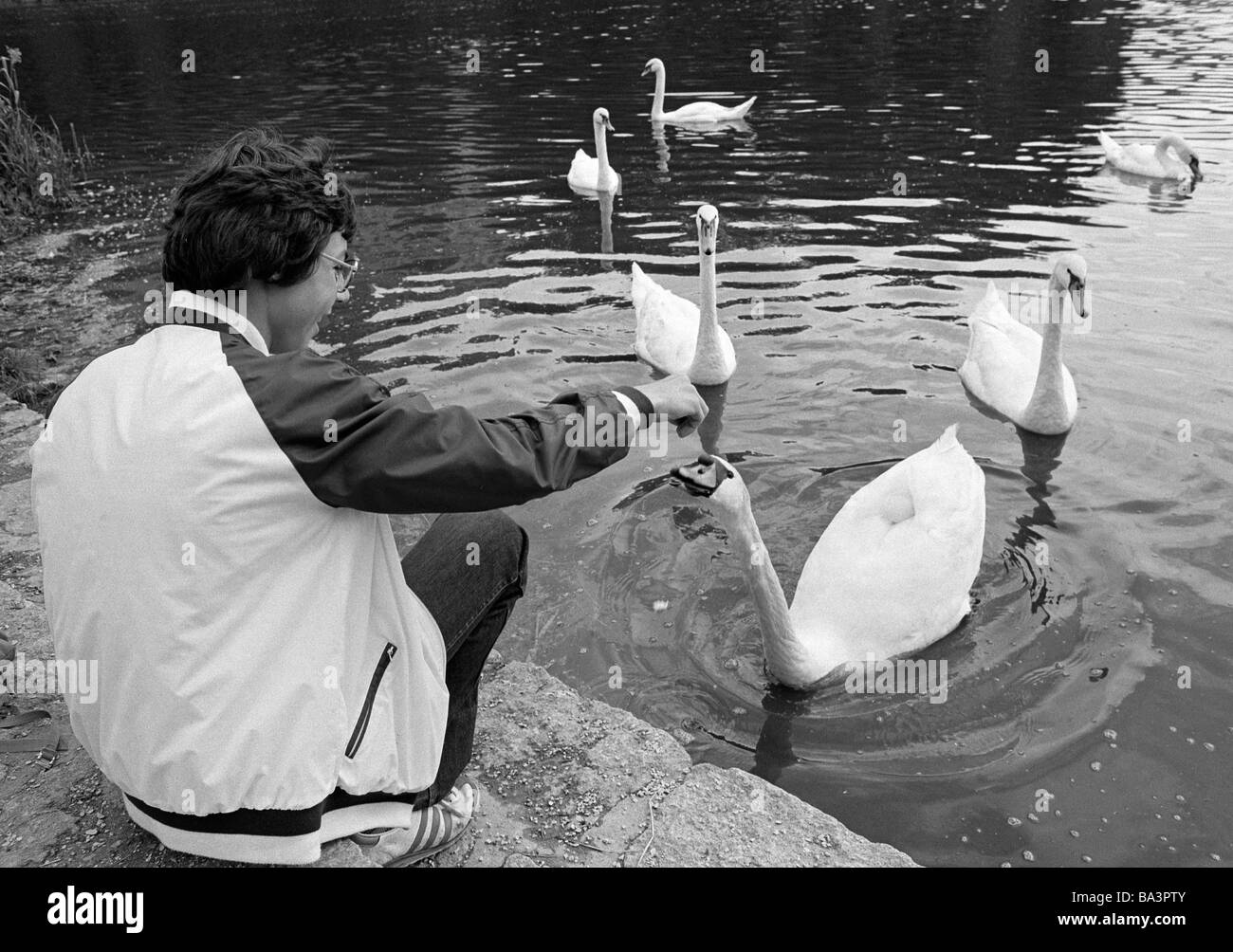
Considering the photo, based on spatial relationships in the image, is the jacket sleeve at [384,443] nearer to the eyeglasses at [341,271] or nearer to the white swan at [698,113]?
the eyeglasses at [341,271]

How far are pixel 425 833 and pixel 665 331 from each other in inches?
248

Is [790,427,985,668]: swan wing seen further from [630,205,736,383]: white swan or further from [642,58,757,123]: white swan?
[642,58,757,123]: white swan

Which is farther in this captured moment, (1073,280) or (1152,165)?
(1152,165)

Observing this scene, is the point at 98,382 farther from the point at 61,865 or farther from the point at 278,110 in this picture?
the point at 278,110

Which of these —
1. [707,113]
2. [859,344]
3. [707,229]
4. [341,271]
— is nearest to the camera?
[341,271]

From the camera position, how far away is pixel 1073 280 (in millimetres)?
7398

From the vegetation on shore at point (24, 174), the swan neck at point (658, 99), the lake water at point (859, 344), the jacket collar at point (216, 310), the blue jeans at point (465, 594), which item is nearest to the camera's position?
the jacket collar at point (216, 310)

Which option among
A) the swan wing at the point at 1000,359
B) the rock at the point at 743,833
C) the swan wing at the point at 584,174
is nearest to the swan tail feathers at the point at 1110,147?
the swan wing at the point at 1000,359

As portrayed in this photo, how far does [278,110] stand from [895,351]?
15.1 metres

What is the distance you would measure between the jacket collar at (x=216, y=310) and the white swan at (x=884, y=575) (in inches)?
102

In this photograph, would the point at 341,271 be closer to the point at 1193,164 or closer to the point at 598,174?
the point at 598,174

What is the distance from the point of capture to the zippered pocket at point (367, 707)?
100 inches

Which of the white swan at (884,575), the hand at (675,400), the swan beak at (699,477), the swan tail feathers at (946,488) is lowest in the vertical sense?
the white swan at (884,575)

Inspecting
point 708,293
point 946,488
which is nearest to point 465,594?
point 946,488
